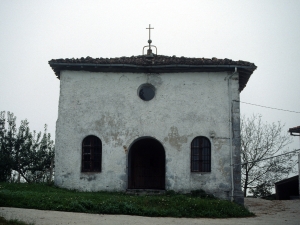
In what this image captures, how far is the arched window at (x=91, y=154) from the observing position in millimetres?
17781

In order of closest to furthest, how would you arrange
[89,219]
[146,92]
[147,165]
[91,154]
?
[89,219] → [91,154] → [146,92] → [147,165]

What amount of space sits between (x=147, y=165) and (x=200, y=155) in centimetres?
286

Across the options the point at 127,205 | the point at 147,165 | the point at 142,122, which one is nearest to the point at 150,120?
the point at 142,122

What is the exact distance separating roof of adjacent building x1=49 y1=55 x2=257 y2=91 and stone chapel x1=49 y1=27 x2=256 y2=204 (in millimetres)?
43

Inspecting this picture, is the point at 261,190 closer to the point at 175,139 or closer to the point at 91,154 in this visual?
the point at 175,139

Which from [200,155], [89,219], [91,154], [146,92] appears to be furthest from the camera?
[146,92]

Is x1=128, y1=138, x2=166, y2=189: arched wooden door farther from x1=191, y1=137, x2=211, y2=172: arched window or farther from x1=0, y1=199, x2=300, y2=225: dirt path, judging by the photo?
x1=0, y1=199, x2=300, y2=225: dirt path

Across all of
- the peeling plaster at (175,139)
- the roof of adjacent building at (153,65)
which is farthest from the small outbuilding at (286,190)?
the peeling plaster at (175,139)

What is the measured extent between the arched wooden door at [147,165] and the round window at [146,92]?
1.98 meters

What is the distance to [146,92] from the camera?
60.3 ft

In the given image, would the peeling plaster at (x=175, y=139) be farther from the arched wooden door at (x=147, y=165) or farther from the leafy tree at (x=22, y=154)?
the leafy tree at (x=22, y=154)

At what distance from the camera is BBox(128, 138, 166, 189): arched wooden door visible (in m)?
19.0

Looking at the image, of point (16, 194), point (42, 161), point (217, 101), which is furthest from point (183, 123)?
point (42, 161)

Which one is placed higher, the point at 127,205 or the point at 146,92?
the point at 146,92
